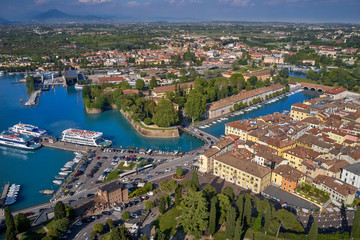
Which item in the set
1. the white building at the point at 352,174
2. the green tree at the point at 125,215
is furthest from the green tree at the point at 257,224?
the white building at the point at 352,174

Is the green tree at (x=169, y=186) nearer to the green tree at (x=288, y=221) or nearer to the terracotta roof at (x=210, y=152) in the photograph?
the terracotta roof at (x=210, y=152)

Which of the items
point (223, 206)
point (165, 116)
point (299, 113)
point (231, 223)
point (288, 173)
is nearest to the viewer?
point (231, 223)

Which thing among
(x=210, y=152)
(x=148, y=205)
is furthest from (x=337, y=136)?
(x=148, y=205)

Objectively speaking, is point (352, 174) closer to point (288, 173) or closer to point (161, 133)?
point (288, 173)

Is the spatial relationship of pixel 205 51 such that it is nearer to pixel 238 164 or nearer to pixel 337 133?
pixel 337 133

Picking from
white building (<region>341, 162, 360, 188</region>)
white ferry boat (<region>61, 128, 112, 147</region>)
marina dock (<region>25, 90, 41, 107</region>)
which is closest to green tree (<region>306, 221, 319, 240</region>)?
white building (<region>341, 162, 360, 188</region>)

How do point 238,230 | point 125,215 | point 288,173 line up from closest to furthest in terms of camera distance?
point 238,230 < point 125,215 < point 288,173
